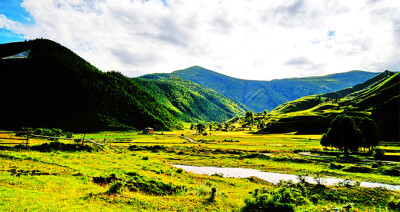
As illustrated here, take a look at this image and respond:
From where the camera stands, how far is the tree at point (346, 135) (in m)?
70.8

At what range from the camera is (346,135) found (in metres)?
71.5

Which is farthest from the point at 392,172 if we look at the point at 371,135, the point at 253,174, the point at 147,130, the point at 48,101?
the point at 48,101

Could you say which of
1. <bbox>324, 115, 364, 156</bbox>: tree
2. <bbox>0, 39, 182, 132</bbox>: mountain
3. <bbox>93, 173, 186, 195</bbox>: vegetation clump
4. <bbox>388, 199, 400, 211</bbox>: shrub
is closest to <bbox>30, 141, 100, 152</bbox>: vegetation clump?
<bbox>93, 173, 186, 195</bbox>: vegetation clump

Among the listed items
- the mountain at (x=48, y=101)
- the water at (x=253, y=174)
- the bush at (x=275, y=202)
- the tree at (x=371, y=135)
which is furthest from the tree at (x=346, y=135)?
the mountain at (x=48, y=101)

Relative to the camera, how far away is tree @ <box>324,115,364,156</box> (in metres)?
70.8

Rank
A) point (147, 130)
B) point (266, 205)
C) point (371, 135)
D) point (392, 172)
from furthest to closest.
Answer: point (147, 130) → point (371, 135) → point (392, 172) → point (266, 205)

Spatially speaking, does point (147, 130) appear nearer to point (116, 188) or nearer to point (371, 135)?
point (371, 135)

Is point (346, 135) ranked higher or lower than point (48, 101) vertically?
lower

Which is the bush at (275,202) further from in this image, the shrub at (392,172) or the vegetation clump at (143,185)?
the shrub at (392,172)

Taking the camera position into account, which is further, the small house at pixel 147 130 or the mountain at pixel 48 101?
the small house at pixel 147 130

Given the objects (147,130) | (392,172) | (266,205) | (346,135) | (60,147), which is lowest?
(392,172)

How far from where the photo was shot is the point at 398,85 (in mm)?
198000

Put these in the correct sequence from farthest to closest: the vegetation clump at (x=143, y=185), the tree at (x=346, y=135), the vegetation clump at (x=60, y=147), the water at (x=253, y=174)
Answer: the tree at (x=346, y=135) < the water at (x=253, y=174) < the vegetation clump at (x=60, y=147) < the vegetation clump at (x=143, y=185)

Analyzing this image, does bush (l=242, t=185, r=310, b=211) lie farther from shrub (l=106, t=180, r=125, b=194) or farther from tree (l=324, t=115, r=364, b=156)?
tree (l=324, t=115, r=364, b=156)
